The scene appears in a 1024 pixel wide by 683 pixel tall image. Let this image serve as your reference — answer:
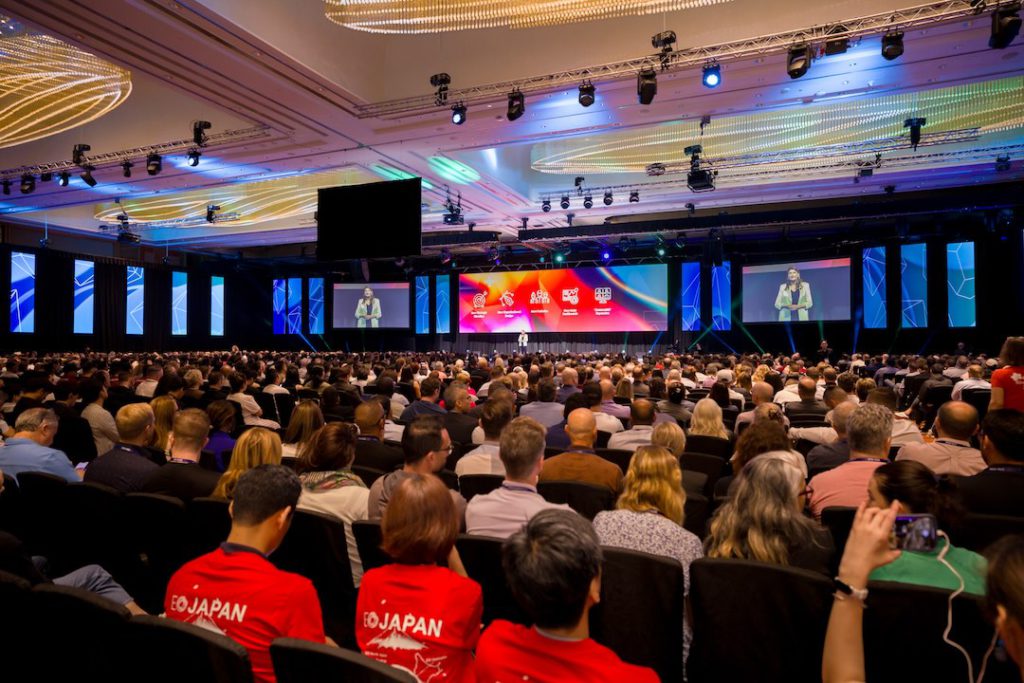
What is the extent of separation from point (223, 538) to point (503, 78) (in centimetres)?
694

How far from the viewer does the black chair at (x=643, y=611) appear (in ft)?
6.83

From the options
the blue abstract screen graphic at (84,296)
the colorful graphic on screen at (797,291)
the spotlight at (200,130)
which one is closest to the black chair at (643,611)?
the spotlight at (200,130)

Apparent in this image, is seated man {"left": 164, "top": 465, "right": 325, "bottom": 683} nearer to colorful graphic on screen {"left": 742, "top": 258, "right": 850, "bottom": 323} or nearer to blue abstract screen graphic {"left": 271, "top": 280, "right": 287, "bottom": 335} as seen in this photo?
→ colorful graphic on screen {"left": 742, "top": 258, "right": 850, "bottom": 323}

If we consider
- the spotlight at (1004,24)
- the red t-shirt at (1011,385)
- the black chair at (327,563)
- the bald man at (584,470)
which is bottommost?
the black chair at (327,563)

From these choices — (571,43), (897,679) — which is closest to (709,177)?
(571,43)

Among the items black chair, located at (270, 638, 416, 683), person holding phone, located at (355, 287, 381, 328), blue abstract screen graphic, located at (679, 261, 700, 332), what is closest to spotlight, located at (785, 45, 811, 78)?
black chair, located at (270, 638, 416, 683)

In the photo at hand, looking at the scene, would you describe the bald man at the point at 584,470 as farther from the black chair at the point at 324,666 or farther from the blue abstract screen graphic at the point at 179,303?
the blue abstract screen graphic at the point at 179,303

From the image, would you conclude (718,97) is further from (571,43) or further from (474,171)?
(474,171)

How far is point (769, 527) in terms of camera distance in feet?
7.19

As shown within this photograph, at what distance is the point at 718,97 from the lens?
8.24 meters

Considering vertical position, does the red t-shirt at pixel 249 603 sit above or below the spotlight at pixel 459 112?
below

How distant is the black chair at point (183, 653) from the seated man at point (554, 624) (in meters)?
0.57

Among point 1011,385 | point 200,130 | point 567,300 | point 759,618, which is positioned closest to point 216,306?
point 567,300

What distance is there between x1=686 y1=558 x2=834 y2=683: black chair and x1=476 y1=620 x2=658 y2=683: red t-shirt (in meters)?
0.74
